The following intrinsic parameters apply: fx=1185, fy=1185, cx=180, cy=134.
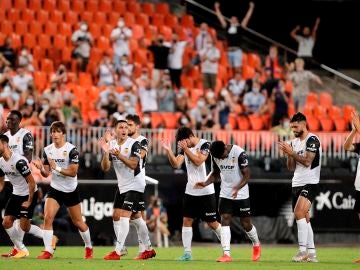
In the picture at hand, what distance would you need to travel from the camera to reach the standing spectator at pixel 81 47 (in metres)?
31.8

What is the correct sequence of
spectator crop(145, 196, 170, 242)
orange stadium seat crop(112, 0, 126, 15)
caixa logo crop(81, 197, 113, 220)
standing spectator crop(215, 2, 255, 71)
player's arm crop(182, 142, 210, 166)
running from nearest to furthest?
1. player's arm crop(182, 142, 210, 166)
2. caixa logo crop(81, 197, 113, 220)
3. spectator crop(145, 196, 170, 242)
4. standing spectator crop(215, 2, 255, 71)
5. orange stadium seat crop(112, 0, 126, 15)

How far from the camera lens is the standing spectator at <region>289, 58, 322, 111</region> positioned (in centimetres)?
3244

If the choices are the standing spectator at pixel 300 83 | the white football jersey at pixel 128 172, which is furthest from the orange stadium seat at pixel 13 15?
the white football jersey at pixel 128 172

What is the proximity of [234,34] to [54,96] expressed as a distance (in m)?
8.11

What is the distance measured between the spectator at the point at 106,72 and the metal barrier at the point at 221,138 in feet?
9.29

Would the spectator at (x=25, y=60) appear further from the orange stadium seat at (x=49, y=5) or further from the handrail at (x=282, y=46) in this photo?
the handrail at (x=282, y=46)

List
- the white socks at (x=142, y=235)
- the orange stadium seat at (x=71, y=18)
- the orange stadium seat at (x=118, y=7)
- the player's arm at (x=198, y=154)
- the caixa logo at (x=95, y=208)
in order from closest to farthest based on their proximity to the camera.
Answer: the player's arm at (x=198, y=154), the white socks at (x=142, y=235), the caixa logo at (x=95, y=208), the orange stadium seat at (x=71, y=18), the orange stadium seat at (x=118, y=7)

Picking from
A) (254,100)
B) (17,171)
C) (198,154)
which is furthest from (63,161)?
(254,100)

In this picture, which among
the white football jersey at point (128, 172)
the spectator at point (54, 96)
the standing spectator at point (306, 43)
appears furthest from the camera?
the standing spectator at point (306, 43)

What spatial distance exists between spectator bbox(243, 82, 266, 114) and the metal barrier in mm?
2138

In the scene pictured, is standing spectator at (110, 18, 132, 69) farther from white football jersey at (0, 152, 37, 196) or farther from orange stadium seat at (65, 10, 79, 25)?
white football jersey at (0, 152, 37, 196)

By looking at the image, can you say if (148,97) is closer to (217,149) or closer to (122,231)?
(217,149)

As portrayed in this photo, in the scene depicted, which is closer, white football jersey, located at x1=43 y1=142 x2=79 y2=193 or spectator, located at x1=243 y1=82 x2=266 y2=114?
white football jersey, located at x1=43 y1=142 x2=79 y2=193

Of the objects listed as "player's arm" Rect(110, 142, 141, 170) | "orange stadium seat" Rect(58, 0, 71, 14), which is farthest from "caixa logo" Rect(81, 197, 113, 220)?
"orange stadium seat" Rect(58, 0, 71, 14)
